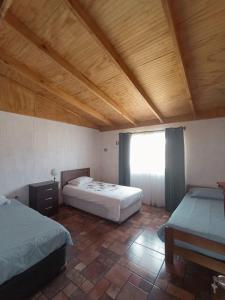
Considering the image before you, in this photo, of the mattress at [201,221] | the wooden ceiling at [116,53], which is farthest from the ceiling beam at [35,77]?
the mattress at [201,221]

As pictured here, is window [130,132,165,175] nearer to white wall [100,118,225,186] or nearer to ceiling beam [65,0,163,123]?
white wall [100,118,225,186]

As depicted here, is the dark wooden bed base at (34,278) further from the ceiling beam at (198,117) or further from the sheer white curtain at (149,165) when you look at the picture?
the ceiling beam at (198,117)

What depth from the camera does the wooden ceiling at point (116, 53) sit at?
167cm

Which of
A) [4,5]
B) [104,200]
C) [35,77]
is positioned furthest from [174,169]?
[4,5]

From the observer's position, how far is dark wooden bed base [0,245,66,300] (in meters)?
1.40

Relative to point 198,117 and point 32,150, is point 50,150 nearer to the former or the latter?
point 32,150

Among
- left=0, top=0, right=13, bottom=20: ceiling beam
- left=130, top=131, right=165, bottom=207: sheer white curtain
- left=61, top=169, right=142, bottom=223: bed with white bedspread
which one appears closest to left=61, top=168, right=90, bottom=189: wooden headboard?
left=61, top=169, right=142, bottom=223: bed with white bedspread

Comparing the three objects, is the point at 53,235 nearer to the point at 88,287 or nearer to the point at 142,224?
the point at 88,287

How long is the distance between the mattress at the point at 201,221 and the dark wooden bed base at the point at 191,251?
43 millimetres

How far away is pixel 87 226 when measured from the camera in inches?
119

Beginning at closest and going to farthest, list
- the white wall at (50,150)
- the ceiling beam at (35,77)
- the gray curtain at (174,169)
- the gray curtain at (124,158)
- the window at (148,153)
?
the ceiling beam at (35,77) < the white wall at (50,150) < the gray curtain at (174,169) < the window at (148,153) < the gray curtain at (124,158)

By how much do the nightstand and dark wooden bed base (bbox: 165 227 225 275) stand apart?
2575 mm

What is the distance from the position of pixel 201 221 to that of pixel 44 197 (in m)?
3.00

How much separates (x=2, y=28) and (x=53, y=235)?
268cm
